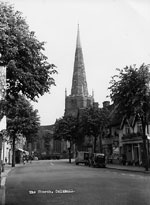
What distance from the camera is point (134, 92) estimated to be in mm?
30438

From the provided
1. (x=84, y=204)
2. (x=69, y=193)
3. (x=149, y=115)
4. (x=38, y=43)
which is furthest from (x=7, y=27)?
(x=149, y=115)

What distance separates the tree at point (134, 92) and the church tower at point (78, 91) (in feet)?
301

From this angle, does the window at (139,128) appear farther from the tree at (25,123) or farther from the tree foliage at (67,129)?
the tree foliage at (67,129)

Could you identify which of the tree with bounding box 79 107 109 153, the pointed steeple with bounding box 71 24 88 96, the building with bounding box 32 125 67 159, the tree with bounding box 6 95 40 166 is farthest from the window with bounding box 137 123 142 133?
the pointed steeple with bounding box 71 24 88 96

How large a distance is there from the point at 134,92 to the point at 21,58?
1666cm

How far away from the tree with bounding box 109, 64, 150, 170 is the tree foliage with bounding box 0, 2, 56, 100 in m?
13.6

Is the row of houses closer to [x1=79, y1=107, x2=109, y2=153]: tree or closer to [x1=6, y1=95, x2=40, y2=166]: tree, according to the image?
[x1=79, y1=107, x2=109, y2=153]: tree

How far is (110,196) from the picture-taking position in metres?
11.2

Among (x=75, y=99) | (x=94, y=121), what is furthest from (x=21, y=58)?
(x=75, y=99)

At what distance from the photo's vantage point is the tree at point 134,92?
97.0ft

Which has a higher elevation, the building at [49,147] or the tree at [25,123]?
the tree at [25,123]

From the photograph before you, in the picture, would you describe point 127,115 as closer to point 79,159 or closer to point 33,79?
point 33,79

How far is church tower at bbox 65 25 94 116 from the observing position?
A: 4934 inches

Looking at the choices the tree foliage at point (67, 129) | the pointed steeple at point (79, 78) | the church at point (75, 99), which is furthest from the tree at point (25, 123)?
the pointed steeple at point (79, 78)
